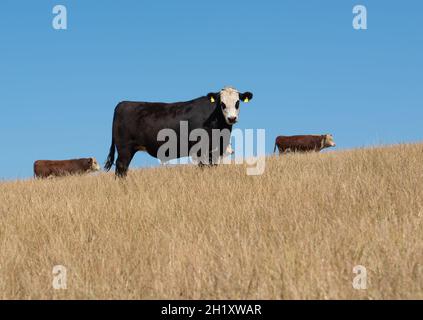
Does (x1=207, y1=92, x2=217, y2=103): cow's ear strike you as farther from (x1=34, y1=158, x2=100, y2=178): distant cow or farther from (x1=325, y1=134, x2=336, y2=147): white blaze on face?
(x1=325, y1=134, x2=336, y2=147): white blaze on face

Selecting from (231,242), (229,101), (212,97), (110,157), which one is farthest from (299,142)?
(231,242)

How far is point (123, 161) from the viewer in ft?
37.2

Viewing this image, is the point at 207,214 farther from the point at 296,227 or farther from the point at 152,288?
the point at 152,288

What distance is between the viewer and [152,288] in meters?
4.02

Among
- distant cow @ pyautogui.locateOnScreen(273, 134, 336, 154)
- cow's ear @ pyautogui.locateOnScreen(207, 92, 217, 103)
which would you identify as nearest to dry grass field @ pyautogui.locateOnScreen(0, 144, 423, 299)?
cow's ear @ pyautogui.locateOnScreen(207, 92, 217, 103)

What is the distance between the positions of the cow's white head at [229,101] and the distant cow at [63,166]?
48.2ft

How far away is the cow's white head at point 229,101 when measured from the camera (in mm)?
10173

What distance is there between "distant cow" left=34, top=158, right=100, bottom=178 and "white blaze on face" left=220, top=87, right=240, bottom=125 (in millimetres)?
14889

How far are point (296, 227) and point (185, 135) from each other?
609 cm

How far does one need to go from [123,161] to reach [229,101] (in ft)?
8.85

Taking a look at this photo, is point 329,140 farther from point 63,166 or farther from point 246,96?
point 246,96

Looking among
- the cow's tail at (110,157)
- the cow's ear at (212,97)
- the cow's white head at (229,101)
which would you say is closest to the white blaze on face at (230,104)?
the cow's white head at (229,101)
